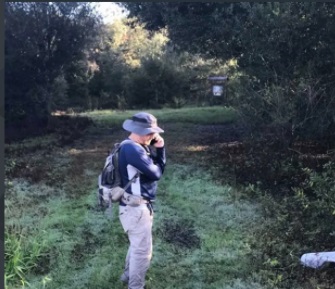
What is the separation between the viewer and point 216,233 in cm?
544

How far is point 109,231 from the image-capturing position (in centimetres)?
560

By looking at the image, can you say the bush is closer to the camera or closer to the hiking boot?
the hiking boot

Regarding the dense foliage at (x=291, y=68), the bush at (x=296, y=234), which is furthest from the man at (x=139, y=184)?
the dense foliage at (x=291, y=68)

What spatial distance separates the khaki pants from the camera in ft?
12.5

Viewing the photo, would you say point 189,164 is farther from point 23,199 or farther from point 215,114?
point 215,114

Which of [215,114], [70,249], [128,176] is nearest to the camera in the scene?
[128,176]

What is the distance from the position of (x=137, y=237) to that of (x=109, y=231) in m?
1.82

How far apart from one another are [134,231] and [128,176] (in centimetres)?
47

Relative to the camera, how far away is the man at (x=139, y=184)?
370 centimetres

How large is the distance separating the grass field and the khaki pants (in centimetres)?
42

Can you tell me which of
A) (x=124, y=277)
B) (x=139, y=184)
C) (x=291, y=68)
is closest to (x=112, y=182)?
(x=139, y=184)

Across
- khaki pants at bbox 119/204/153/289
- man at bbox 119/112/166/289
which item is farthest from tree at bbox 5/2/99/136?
khaki pants at bbox 119/204/153/289

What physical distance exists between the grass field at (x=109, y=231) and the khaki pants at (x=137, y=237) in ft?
1.39

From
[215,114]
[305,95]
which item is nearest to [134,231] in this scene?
[305,95]
